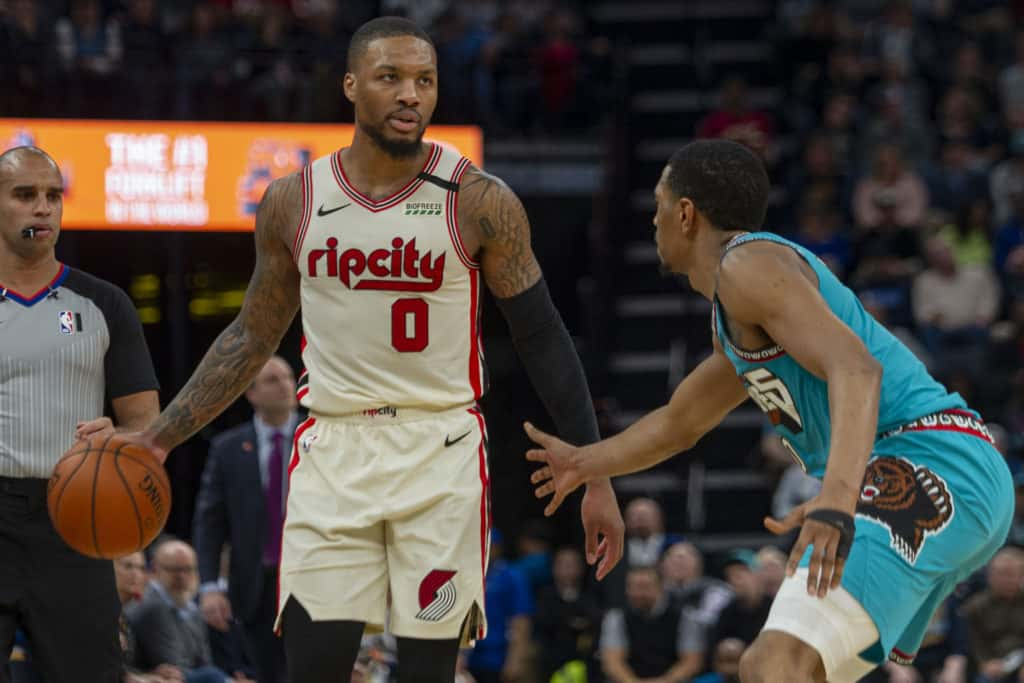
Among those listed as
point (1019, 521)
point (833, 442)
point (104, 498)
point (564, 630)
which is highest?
point (833, 442)

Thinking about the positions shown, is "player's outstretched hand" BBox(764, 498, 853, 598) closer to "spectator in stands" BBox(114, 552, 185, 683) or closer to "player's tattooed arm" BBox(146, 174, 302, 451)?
"player's tattooed arm" BBox(146, 174, 302, 451)

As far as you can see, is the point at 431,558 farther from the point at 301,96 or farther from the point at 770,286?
the point at 301,96

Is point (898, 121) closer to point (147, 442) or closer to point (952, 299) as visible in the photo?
point (952, 299)

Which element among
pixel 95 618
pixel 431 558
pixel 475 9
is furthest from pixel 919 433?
pixel 475 9

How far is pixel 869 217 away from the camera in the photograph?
1380cm

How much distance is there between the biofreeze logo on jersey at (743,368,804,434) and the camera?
14.7 feet

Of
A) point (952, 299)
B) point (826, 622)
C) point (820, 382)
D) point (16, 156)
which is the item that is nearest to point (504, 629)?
point (952, 299)

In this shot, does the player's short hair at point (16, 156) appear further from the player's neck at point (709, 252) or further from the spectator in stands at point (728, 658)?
the spectator in stands at point (728, 658)

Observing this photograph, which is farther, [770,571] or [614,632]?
[614,632]

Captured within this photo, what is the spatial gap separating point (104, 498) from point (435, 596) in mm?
1035

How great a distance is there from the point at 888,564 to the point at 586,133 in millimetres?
10206

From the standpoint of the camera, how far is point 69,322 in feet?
17.8

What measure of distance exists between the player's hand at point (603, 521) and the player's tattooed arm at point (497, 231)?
26.3 inches

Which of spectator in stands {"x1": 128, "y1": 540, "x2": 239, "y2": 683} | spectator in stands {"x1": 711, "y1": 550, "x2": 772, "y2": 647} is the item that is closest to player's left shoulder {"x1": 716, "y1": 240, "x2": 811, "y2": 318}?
spectator in stands {"x1": 128, "y1": 540, "x2": 239, "y2": 683}
